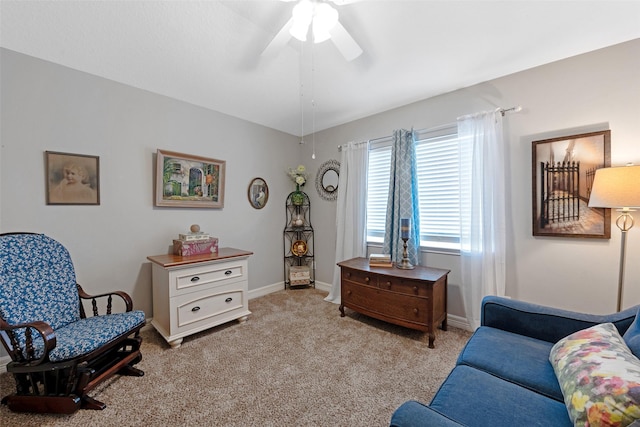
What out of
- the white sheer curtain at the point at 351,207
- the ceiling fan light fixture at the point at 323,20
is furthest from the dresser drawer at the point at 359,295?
the ceiling fan light fixture at the point at 323,20

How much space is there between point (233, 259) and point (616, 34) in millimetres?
3629

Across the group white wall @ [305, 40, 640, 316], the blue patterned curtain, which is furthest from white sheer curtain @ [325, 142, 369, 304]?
white wall @ [305, 40, 640, 316]

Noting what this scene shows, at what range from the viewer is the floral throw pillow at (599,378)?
2.40 ft

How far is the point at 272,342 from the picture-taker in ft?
7.39

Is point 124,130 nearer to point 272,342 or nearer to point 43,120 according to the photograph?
point 43,120

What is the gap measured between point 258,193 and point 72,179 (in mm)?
1880

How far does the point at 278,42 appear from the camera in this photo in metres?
1.67

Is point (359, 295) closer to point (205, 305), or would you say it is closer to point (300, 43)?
point (205, 305)

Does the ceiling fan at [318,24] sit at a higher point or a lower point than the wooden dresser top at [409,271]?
higher

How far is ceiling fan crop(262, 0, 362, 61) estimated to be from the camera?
134 centimetres

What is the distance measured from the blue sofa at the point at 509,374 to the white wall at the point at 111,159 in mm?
2729

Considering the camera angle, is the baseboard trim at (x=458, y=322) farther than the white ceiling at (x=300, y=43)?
Yes

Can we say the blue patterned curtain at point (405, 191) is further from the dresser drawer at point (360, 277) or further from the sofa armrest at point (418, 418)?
the sofa armrest at point (418, 418)

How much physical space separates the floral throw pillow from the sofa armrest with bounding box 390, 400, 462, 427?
1.45 feet
